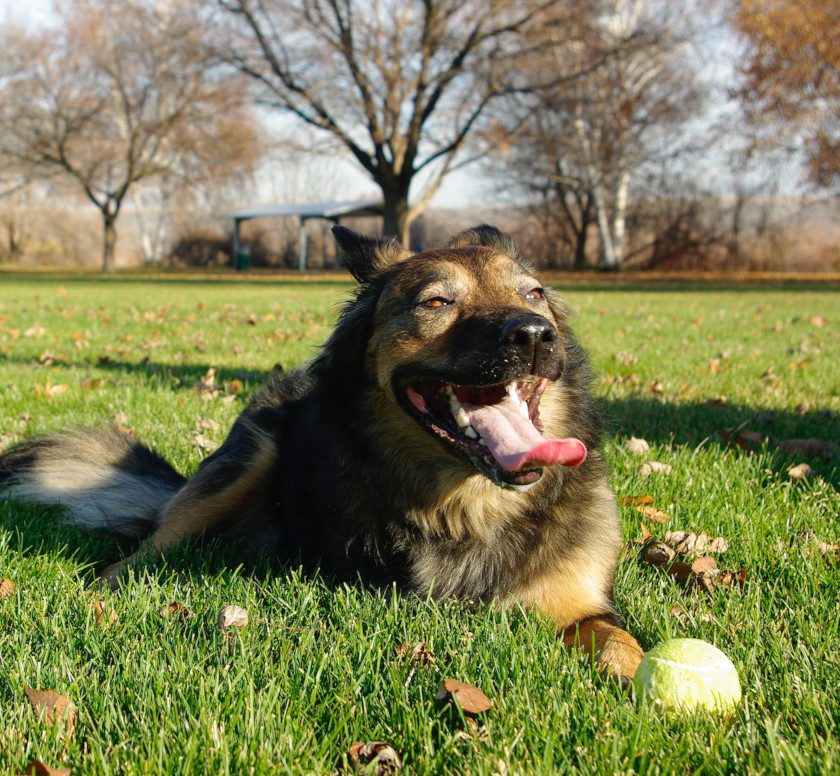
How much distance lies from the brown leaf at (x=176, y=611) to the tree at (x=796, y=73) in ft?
92.0

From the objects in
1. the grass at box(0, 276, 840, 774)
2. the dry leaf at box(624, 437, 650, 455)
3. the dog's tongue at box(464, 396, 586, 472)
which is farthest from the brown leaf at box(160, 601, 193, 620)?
the dry leaf at box(624, 437, 650, 455)

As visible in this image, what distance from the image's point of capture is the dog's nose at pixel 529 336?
279cm

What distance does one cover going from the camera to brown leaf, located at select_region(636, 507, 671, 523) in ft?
12.5

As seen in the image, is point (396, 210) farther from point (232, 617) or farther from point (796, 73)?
point (232, 617)

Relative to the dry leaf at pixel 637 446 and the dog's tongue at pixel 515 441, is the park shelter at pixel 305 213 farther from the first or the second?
the dog's tongue at pixel 515 441

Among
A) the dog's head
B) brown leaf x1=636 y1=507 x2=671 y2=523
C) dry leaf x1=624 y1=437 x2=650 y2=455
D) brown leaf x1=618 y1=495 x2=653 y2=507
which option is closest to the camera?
the dog's head

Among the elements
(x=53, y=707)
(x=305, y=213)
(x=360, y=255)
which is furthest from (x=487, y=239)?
(x=305, y=213)

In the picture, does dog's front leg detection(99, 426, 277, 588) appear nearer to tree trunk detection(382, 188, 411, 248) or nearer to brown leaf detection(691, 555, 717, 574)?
brown leaf detection(691, 555, 717, 574)

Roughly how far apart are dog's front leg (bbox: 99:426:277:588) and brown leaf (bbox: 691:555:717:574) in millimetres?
1965

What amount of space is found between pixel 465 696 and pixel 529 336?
122 centimetres

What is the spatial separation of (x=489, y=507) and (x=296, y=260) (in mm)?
51188

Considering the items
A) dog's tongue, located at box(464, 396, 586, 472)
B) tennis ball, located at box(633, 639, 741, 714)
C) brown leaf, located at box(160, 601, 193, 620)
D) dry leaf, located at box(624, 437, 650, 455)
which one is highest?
dog's tongue, located at box(464, 396, 586, 472)

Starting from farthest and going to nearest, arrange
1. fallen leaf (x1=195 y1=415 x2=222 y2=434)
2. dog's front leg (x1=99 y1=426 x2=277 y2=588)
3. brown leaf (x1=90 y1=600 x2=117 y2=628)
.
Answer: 1. fallen leaf (x1=195 y1=415 x2=222 y2=434)
2. dog's front leg (x1=99 y1=426 x2=277 y2=588)
3. brown leaf (x1=90 y1=600 x2=117 y2=628)

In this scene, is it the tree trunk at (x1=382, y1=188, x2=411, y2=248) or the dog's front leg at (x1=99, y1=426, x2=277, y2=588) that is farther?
the tree trunk at (x1=382, y1=188, x2=411, y2=248)
